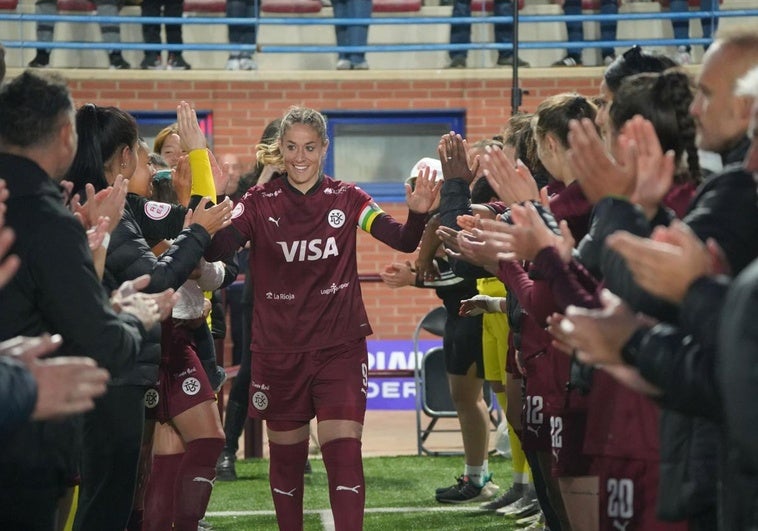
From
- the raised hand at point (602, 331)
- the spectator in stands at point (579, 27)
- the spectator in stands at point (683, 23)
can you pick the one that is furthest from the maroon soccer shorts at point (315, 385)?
the spectator in stands at point (683, 23)

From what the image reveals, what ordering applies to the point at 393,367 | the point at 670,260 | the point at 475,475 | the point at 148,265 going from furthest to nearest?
the point at 393,367
the point at 475,475
the point at 148,265
the point at 670,260

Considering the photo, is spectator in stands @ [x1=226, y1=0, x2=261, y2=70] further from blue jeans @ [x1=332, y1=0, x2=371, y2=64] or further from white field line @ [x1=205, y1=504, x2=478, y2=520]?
white field line @ [x1=205, y1=504, x2=478, y2=520]

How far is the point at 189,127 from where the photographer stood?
528 cm

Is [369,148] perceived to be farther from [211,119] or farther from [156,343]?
[156,343]

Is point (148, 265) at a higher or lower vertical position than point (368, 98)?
lower

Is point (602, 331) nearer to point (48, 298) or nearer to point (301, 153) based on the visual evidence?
point (48, 298)

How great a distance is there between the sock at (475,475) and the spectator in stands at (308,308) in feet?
6.89

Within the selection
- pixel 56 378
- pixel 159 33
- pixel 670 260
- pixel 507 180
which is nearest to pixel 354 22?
pixel 159 33

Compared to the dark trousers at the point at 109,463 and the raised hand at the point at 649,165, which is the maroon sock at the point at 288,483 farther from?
the raised hand at the point at 649,165

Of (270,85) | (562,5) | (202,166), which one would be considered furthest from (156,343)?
(562,5)

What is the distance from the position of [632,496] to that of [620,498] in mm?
33

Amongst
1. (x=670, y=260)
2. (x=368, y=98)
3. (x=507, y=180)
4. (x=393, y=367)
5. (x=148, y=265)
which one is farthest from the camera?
(x=368, y=98)

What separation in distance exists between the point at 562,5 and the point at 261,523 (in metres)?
8.60

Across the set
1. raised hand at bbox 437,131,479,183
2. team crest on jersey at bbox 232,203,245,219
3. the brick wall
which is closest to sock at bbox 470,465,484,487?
team crest on jersey at bbox 232,203,245,219
